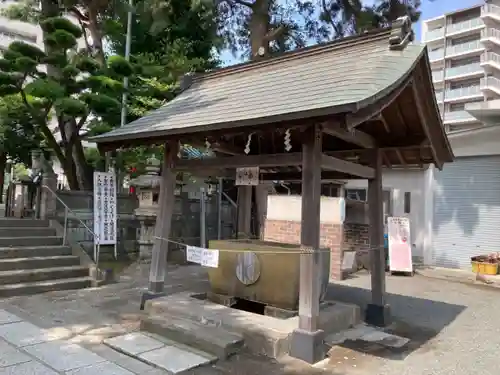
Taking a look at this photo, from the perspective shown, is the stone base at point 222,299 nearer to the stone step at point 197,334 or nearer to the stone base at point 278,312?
the stone base at point 278,312

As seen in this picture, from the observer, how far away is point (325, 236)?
441 inches

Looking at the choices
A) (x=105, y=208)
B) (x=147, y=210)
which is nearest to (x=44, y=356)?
(x=105, y=208)

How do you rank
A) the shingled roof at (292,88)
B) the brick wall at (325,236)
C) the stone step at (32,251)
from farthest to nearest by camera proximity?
the brick wall at (325,236)
the stone step at (32,251)
the shingled roof at (292,88)

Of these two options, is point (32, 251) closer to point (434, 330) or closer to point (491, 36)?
point (434, 330)

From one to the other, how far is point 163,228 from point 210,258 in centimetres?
130

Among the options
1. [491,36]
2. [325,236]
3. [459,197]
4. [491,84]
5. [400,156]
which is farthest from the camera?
[491,36]

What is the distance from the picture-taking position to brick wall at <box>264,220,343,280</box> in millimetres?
10977

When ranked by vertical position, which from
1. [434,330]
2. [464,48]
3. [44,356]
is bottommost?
[434,330]

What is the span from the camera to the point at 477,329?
6859 mm

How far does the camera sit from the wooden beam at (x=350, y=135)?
17.1 ft

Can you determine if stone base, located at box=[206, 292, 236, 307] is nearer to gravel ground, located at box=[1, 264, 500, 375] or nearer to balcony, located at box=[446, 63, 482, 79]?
gravel ground, located at box=[1, 264, 500, 375]

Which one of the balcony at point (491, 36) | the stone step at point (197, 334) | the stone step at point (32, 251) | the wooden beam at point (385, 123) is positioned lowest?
the stone step at point (197, 334)

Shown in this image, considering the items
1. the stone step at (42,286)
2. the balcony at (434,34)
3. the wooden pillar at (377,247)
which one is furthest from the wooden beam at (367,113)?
the balcony at (434,34)

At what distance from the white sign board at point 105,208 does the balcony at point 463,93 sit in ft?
155
